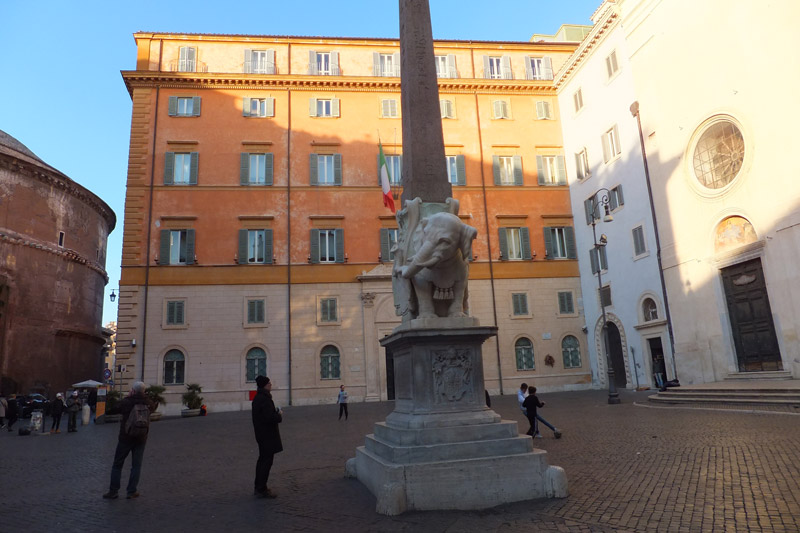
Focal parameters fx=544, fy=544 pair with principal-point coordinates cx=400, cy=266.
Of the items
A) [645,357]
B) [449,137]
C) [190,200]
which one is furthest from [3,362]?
[645,357]

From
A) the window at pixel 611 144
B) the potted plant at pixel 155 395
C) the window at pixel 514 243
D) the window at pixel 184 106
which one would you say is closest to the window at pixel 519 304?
the window at pixel 514 243

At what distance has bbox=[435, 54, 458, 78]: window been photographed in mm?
26672

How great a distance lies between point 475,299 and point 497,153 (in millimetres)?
7290

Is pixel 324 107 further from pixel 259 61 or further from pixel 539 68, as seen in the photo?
pixel 539 68

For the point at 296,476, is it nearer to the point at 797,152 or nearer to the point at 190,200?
the point at 797,152

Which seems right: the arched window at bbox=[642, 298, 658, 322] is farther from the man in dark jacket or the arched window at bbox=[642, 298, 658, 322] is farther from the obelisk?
the man in dark jacket

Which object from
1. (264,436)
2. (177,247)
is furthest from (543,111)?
(264,436)

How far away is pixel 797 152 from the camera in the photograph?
48.1 ft

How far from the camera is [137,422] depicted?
6.35m

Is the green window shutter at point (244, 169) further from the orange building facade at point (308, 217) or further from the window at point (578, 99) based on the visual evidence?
the window at point (578, 99)

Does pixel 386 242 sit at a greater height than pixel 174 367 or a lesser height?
greater

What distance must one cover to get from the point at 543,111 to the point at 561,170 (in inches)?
126

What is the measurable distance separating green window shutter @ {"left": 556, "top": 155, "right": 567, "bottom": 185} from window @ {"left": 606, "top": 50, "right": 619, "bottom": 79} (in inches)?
189

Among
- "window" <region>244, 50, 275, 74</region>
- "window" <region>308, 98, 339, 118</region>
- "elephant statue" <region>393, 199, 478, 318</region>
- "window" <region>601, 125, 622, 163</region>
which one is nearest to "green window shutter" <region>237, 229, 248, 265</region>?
"window" <region>308, 98, 339, 118</region>
